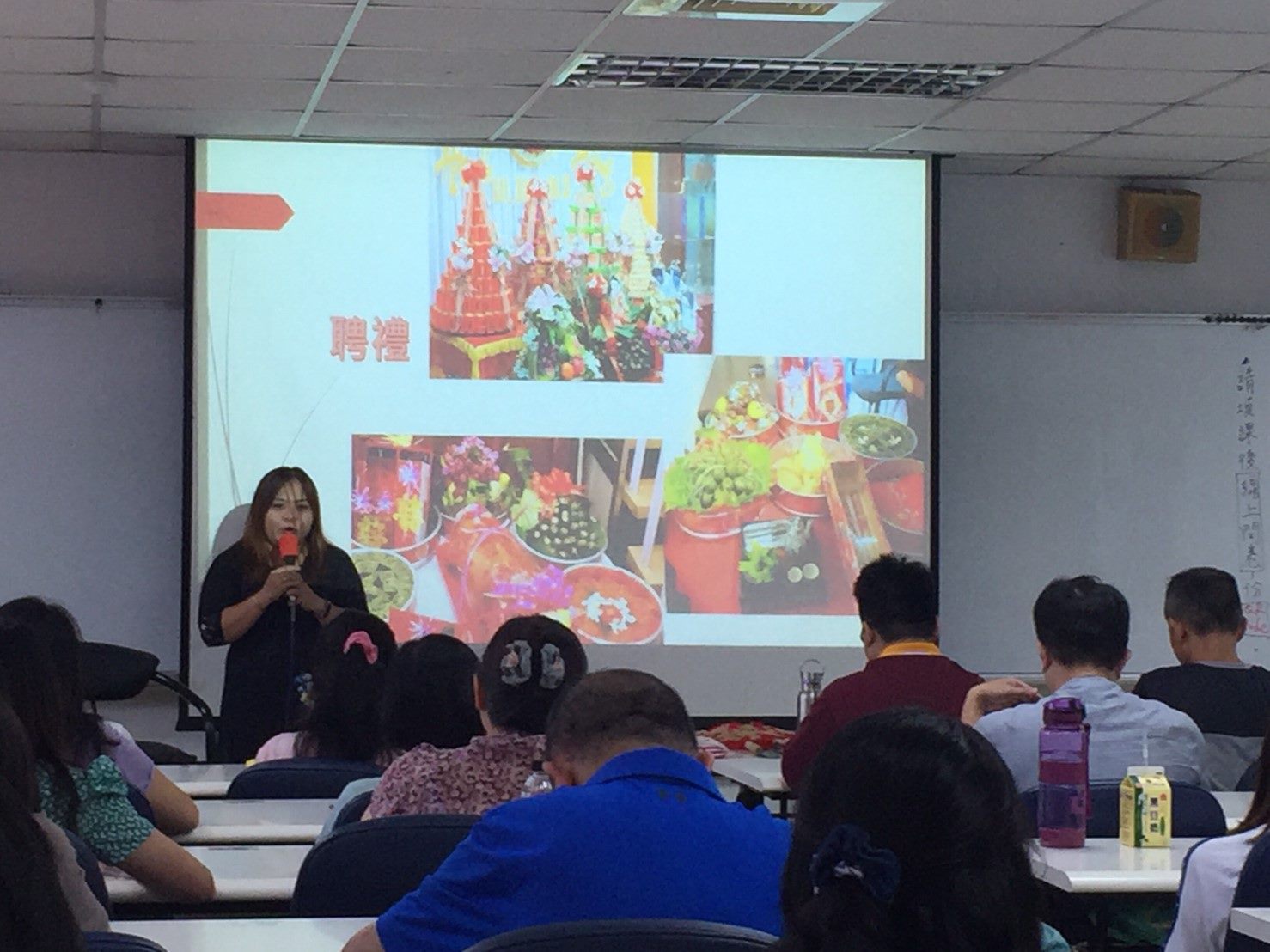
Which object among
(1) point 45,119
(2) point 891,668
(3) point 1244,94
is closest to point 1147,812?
(2) point 891,668

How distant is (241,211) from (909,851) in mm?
5774

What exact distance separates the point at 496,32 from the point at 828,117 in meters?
1.57

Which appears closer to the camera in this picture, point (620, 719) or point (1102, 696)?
point (620, 719)

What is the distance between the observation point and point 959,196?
→ 297 inches

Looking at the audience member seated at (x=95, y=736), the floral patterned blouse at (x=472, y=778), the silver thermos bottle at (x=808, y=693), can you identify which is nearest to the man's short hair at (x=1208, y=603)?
the silver thermos bottle at (x=808, y=693)

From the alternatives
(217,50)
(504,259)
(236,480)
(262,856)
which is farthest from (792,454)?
(262,856)

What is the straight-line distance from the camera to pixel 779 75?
19.3ft

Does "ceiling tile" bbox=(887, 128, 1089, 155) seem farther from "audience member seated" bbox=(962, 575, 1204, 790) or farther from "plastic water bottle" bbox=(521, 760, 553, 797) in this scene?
"plastic water bottle" bbox=(521, 760, 553, 797)

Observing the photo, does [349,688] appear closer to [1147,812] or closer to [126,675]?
[1147,812]

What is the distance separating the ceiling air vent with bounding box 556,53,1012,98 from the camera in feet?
18.8

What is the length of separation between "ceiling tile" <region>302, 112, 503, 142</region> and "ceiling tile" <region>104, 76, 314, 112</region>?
0.76 ft

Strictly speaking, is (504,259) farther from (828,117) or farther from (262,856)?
(262,856)

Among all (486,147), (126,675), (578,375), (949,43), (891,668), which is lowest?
(126,675)

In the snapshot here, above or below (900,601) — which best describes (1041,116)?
above
